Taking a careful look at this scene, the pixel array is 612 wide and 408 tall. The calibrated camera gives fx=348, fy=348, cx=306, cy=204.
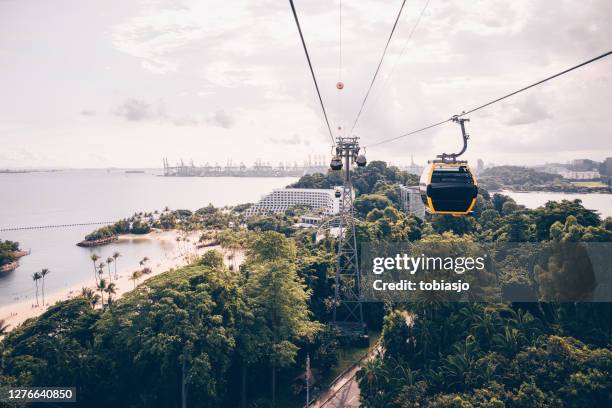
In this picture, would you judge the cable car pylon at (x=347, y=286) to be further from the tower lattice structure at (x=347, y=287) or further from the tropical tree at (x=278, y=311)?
the tropical tree at (x=278, y=311)

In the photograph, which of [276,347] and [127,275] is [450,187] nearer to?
[276,347]

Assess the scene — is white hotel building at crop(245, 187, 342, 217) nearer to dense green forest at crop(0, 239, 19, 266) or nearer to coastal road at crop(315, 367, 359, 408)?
dense green forest at crop(0, 239, 19, 266)

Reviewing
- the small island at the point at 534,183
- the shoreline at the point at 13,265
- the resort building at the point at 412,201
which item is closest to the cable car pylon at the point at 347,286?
the resort building at the point at 412,201

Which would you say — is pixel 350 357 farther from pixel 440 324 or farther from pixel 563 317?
pixel 563 317

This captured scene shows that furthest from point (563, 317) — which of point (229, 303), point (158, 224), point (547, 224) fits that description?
point (158, 224)

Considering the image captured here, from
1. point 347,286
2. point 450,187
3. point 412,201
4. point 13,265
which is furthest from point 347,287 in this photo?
point 13,265

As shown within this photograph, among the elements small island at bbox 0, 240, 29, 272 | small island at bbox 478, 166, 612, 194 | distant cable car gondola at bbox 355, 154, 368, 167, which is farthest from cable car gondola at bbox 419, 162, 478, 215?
small island at bbox 478, 166, 612, 194
